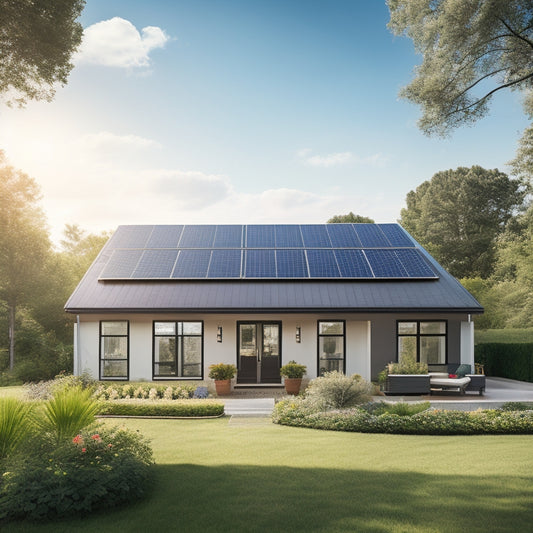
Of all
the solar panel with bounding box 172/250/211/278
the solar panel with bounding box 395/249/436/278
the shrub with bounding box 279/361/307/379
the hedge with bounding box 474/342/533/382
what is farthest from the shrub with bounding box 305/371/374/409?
the hedge with bounding box 474/342/533/382

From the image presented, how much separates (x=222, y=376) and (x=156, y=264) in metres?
5.66

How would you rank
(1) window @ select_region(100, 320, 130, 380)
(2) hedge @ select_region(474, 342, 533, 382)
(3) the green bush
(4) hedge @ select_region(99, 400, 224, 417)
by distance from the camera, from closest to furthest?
A: (3) the green bush
(4) hedge @ select_region(99, 400, 224, 417)
(1) window @ select_region(100, 320, 130, 380)
(2) hedge @ select_region(474, 342, 533, 382)

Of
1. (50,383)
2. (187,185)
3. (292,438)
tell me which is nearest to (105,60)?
(50,383)

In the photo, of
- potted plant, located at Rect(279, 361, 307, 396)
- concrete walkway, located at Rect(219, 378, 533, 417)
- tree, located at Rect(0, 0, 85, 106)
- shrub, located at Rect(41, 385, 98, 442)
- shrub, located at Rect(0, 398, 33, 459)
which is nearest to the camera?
shrub, located at Rect(0, 398, 33, 459)

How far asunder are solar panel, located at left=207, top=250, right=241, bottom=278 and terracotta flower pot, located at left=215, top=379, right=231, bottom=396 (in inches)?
161

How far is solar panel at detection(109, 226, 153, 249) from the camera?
20.6 metres

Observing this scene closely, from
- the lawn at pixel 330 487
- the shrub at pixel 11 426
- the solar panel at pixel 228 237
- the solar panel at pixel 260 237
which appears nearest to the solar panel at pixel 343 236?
the solar panel at pixel 260 237

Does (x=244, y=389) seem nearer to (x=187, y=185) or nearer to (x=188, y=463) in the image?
(x=188, y=463)

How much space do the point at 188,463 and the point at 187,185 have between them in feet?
138

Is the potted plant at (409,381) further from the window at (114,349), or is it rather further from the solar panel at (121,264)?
the solar panel at (121,264)

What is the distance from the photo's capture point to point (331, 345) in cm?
1728

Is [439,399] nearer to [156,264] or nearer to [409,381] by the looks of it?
[409,381]

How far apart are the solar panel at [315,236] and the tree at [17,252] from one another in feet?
48.0

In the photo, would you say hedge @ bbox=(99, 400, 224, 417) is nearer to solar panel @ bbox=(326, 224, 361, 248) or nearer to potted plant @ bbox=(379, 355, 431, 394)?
potted plant @ bbox=(379, 355, 431, 394)
